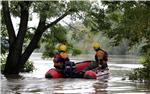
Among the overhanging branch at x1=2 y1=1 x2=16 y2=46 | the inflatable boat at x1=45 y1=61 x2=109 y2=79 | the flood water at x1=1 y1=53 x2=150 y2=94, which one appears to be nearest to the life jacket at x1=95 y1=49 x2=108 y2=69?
the inflatable boat at x1=45 y1=61 x2=109 y2=79

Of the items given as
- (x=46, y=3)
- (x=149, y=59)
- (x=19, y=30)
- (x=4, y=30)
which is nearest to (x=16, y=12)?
(x=19, y=30)

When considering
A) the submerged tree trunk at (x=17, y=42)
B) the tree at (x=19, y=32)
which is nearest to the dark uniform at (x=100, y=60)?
the tree at (x=19, y=32)

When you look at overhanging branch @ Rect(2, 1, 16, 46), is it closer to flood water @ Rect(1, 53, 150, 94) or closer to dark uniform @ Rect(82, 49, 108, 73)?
dark uniform @ Rect(82, 49, 108, 73)

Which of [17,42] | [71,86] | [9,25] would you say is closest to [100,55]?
[17,42]

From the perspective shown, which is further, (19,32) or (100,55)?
(19,32)

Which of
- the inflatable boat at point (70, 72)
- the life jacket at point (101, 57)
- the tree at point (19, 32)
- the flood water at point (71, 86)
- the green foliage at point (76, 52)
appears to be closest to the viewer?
the flood water at point (71, 86)

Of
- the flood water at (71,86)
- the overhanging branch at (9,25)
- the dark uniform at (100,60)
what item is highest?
the overhanging branch at (9,25)

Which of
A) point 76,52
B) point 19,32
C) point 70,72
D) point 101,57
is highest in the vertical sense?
point 19,32

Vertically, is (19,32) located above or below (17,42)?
above

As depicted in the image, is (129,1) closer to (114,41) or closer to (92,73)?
(114,41)

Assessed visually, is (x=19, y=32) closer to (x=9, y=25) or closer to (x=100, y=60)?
(x=9, y=25)

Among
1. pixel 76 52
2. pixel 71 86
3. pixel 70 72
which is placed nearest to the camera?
pixel 71 86

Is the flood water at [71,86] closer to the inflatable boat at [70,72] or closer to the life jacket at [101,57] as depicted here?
the inflatable boat at [70,72]

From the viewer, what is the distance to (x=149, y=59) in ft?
62.6
